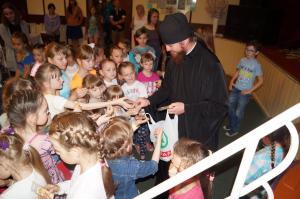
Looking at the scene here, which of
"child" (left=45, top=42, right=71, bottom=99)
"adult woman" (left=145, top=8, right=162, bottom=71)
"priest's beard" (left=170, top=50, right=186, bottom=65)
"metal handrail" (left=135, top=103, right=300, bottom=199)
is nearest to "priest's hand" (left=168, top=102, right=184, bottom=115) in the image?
"priest's beard" (left=170, top=50, right=186, bottom=65)

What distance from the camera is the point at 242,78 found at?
4543 millimetres

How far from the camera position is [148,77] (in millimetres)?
3926

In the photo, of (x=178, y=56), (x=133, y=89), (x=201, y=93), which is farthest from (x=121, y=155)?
(x=133, y=89)

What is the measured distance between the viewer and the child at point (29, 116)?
204cm

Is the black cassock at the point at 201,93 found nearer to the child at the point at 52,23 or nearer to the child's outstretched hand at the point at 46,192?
the child's outstretched hand at the point at 46,192

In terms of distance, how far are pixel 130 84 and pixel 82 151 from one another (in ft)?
6.83

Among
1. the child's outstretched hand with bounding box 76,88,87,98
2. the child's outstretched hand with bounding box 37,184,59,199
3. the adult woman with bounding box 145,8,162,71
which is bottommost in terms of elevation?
the child's outstretched hand with bounding box 37,184,59,199

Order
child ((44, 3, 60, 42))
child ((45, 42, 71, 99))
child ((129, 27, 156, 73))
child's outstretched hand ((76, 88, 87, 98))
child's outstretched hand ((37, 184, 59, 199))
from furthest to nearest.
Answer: child ((44, 3, 60, 42)) → child ((129, 27, 156, 73)) → child ((45, 42, 71, 99)) → child's outstretched hand ((76, 88, 87, 98)) → child's outstretched hand ((37, 184, 59, 199))

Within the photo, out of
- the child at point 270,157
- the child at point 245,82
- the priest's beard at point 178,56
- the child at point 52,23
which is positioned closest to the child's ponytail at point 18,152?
the priest's beard at point 178,56

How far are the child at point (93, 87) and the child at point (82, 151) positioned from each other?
1448 mm

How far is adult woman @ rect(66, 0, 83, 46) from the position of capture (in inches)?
344

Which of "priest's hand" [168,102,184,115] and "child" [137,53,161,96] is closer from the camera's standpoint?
"priest's hand" [168,102,184,115]

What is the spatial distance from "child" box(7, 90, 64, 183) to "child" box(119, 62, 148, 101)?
1519 millimetres

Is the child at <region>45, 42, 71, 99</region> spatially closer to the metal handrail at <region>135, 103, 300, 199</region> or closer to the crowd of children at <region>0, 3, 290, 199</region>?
the crowd of children at <region>0, 3, 290, 199</region>
